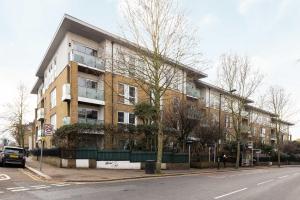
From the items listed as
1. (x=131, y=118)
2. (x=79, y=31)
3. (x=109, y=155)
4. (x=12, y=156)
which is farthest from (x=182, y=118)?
(x=12, y=156)

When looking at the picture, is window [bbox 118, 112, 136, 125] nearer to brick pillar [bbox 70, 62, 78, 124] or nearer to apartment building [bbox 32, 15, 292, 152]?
apartment building [bbox 32, 15, 292, 152]

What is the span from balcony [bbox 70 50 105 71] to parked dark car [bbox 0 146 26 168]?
9923mm

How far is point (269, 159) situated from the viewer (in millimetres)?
64062

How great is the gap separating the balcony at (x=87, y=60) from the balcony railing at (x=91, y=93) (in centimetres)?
227

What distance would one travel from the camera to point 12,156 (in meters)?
27.0

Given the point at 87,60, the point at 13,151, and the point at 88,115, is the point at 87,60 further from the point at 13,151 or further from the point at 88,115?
the point at 13,151

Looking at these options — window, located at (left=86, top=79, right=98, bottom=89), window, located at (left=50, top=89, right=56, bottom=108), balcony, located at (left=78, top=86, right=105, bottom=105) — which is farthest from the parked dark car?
window, located at (left=50, top=89, right=56, bottom=108)

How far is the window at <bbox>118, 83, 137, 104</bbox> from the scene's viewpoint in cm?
3669

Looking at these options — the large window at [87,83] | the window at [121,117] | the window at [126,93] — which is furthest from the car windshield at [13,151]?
the window at [126,93]

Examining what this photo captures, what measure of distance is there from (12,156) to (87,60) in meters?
11.8

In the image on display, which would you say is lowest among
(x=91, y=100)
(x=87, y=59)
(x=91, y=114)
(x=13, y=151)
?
(x=13, y=151)

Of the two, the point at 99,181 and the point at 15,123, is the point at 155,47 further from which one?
the point at 15,123

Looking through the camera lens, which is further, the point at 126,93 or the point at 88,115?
the point at 126,93

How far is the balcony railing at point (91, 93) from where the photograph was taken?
33.2 meters
